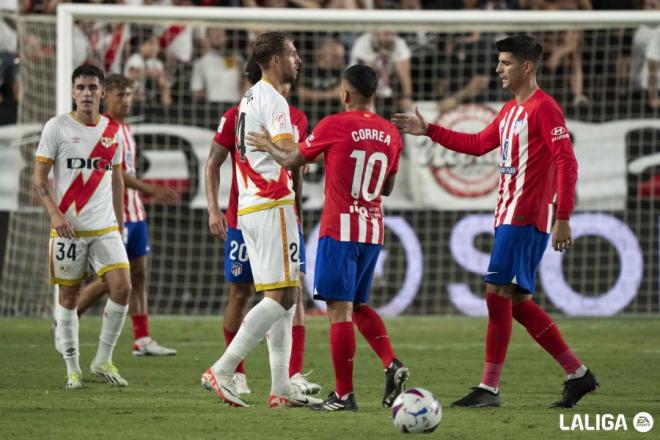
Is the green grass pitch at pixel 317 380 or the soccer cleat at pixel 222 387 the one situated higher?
the soccer cleat at pixel 222 387

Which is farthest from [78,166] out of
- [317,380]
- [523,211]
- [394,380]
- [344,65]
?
[344,65]

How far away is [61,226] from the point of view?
8211 mm

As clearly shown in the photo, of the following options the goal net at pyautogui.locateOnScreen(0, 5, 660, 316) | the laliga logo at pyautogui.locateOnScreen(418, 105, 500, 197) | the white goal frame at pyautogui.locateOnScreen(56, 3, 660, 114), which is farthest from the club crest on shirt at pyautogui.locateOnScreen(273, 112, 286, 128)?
the laliga logo at pyautogui.locateOnScreen(418, 105, 500, 197)

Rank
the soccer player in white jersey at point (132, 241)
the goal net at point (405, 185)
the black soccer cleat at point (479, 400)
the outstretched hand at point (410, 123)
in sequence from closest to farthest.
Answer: the black soccer cleat at point (479, 400)
the outstretched hand at point (410, 123)
the soccer player in white jersey at point (132, 241)
the goal net at point (405, 185)

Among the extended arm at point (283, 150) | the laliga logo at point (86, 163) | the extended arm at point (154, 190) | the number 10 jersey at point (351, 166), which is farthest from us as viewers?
the extended arm at point (154, 190)

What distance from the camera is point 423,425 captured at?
6.13m

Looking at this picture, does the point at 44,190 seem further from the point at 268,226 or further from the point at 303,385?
the point at 303,385

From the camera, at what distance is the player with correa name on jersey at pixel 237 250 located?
7816 mm

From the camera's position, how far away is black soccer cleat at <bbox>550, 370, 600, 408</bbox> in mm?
7398

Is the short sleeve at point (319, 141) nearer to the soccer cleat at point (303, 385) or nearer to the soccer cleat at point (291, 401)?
the soccer cleat at point (291, 401)

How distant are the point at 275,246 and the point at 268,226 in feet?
0.40

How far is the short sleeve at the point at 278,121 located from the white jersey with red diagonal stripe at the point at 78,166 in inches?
74.4

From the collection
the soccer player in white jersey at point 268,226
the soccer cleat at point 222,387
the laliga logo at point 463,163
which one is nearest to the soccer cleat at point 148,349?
the soccer player in white jersey at point 268,226

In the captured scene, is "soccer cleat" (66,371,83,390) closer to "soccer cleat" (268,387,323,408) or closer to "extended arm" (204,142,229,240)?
"extended arm" (204,142,229,240)
